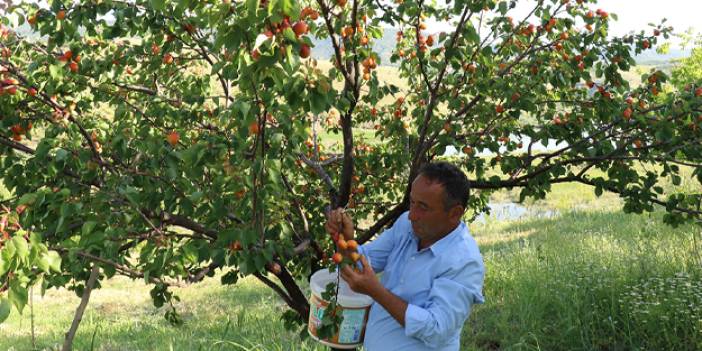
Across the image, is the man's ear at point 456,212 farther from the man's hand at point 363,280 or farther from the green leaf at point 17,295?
Answer: the green leaf at point 17,295

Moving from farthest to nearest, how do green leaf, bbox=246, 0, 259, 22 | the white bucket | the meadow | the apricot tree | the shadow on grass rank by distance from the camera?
the shadow on grass, the meadow, the white bucket, the apricot tree, green leaf, bbox=246, 0, 259, 22

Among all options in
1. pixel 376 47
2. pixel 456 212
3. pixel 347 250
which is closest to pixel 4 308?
pixel 347 250

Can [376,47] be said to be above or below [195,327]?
above

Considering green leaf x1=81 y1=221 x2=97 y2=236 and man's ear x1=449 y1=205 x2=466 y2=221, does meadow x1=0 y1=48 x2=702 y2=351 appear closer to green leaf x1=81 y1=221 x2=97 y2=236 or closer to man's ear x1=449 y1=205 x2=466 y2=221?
green leaf x1=81 y1=221 x2=97 y2=236

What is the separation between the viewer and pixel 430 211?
237 cm

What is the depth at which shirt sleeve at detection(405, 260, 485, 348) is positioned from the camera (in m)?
2.16

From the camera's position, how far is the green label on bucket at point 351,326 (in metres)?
2.61

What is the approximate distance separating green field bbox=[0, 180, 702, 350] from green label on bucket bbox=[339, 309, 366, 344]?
1022 mm

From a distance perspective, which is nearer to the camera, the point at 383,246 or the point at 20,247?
the point at 20,247

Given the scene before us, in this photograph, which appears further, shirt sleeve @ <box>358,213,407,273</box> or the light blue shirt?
shirt sleeve @ <box>358,213,407,273</box>

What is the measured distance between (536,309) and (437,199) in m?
3.68

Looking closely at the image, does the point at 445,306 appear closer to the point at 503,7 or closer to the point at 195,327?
the point at 503,7

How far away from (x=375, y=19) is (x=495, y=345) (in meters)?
3.33

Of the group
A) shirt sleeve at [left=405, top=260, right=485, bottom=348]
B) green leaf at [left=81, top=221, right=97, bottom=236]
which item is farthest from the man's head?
green leaf at [left=81, top=221, right=97, bottom=236]
